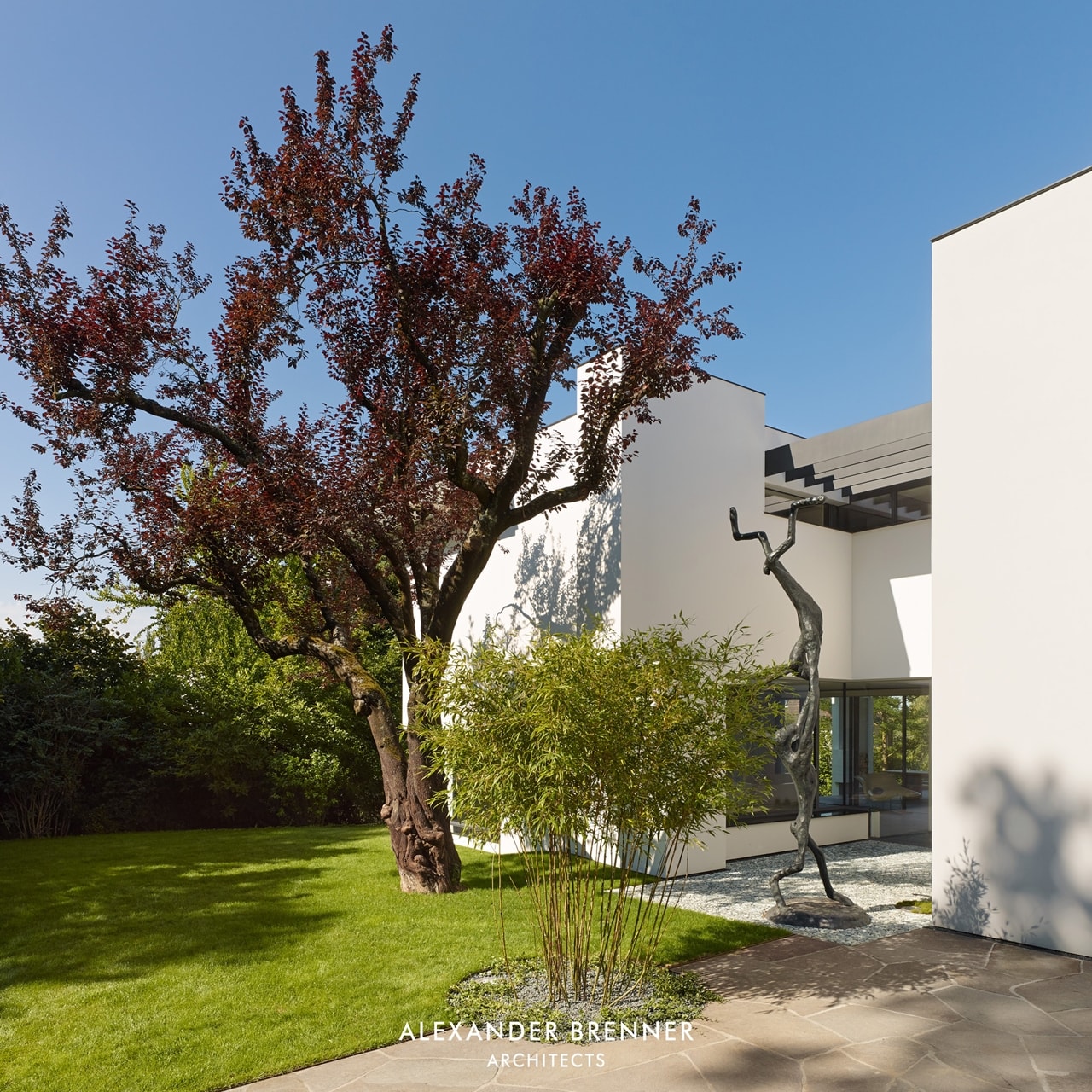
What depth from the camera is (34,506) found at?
8.88 metres

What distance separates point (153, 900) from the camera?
28.1 ft

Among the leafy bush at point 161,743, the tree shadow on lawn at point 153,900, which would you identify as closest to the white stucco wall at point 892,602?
the tree shadow on lawn at point 153,900

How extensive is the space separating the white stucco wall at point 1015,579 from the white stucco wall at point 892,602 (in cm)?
441

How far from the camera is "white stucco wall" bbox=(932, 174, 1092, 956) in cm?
663

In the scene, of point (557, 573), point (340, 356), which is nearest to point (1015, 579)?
point (557, 573)

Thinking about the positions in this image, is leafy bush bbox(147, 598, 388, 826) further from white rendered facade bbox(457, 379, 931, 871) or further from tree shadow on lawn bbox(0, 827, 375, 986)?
white rendered facade bbox(457, 379, 931, 871)

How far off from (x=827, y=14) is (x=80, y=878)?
531 inches

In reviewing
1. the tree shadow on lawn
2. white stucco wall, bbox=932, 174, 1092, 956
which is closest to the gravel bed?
white stucco wall, bbox=932, 174, 1092, 956

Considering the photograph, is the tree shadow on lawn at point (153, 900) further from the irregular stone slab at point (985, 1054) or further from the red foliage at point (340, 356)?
the irregular stone slab at point (985, 1054)

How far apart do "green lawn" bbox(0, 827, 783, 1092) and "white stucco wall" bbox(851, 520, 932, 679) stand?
6234mm

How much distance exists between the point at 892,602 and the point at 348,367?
9055 mm

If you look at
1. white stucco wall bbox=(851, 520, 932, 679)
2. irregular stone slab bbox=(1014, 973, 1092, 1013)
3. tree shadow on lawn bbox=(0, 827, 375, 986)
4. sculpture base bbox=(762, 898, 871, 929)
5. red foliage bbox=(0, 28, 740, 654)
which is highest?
red foliage bbox=(0, 28, 740, 654)

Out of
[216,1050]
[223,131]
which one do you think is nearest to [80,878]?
[216,1050]

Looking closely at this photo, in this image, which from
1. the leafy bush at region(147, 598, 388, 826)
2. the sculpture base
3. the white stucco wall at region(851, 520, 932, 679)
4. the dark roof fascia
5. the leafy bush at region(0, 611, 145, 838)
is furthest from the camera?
the leafy bush at region(147, 598, 388, 826)
